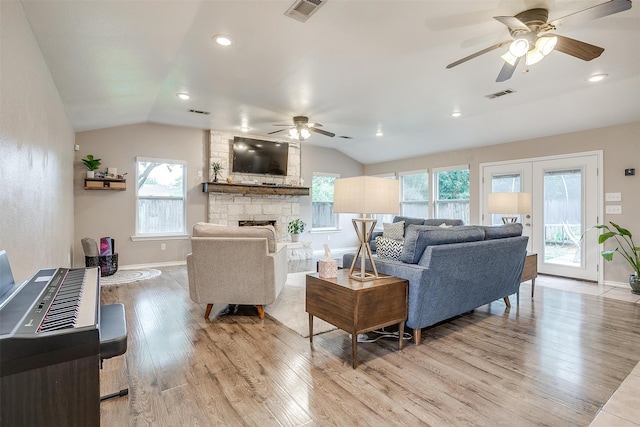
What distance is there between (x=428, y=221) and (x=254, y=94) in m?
4.08

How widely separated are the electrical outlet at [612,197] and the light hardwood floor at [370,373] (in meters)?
2.21

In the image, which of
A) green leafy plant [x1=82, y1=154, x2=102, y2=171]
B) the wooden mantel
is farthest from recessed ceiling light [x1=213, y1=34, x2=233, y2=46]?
green leafy plant [x1=82, y1=154, x2=102, y2=171]

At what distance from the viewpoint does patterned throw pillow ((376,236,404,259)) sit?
2.81 meters

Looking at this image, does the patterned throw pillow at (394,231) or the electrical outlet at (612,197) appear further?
the patterned throw pillow at (394,231)

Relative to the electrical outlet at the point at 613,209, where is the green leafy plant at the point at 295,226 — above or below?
below

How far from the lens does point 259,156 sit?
6.82 metres

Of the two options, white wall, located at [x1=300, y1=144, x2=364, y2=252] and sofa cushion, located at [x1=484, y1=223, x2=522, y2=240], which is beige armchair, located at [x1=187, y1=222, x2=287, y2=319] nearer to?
sofa cushion, located at [x1=484, y1=223, x2=522, y2=240]

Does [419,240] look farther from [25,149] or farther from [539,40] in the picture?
[25,149]

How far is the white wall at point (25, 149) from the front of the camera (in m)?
1.67

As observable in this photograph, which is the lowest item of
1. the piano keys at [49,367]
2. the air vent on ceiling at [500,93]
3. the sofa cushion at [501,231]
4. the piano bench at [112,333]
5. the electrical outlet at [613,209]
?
the piano bench at [112,333]

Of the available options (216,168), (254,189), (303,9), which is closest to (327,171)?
(254,189)

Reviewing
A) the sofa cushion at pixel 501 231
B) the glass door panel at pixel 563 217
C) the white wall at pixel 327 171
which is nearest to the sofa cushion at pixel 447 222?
the glass door panel at pixel 563 217

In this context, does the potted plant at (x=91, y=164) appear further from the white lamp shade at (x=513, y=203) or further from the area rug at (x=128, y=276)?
the white lamp shade at (x=513, y=203)

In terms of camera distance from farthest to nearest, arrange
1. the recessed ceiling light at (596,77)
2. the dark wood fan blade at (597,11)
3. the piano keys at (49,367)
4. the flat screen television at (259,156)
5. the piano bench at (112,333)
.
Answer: the flat screen television at (259,156)
the recessed ceiling light at (596,77)
the dark wood fan blade at (597,11)
the piano bench at (112,333)
the piano keys at (49,367)
